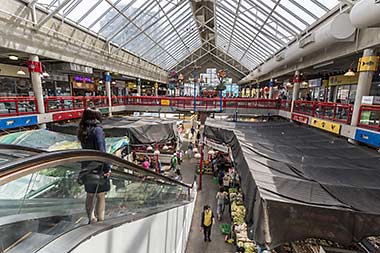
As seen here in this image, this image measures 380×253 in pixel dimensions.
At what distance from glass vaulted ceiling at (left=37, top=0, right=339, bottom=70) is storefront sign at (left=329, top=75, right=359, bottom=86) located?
4.46 m

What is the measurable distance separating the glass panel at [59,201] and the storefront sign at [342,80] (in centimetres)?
1404

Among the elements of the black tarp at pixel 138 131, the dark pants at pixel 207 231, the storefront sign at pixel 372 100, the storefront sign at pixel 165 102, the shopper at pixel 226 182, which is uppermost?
the storefront sign at pixel 372 100

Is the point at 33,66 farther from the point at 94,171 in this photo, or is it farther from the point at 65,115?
the point at 94,171

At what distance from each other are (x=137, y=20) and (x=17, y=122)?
9912mm

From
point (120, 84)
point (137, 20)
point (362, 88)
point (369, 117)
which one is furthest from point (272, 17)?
point (120, 84)

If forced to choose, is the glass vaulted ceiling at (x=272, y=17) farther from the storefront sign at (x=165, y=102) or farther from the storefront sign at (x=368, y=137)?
the storefront sign at (x=165, y=102)

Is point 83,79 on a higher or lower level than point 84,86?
higher

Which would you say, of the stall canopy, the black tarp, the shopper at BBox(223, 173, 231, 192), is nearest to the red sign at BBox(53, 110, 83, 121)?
the black tarp

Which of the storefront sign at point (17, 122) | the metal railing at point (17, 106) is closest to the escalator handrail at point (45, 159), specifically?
the storefront sign at point (17, 122)

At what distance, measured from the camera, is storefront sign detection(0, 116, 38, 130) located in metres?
6.57

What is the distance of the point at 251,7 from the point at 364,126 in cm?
945

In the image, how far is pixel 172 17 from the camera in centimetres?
1636

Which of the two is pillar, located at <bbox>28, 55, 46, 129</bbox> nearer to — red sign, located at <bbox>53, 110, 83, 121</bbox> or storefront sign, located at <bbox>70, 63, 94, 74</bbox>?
red sign, located at <bbox>53, 110, 83, 121</bbox>

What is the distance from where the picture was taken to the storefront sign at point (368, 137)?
16.4 ft
